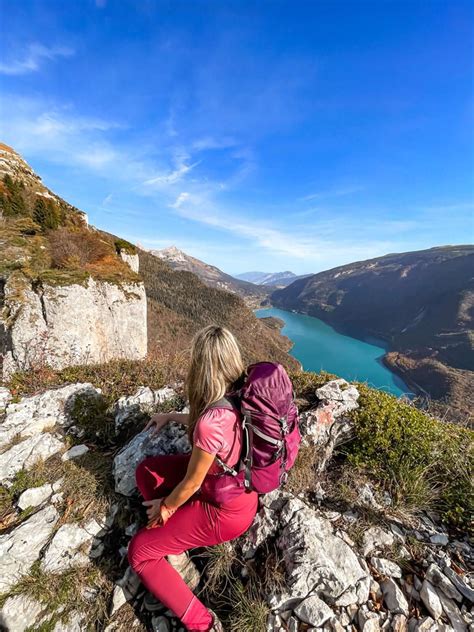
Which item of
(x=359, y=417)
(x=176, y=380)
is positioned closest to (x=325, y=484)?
(x=359, y=417)

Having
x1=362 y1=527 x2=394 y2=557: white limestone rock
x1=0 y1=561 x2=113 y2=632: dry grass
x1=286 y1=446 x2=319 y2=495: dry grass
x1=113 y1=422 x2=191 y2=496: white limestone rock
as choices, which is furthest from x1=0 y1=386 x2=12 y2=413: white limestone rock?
x1=362 y1=527 x2=394 y2=557: white limestone rock

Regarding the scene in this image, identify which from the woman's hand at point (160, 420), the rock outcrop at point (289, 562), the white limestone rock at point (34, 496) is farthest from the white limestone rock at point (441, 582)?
the white limestone rock at point (34, 496)

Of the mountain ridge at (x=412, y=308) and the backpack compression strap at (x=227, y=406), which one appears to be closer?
the backpack compression strap at (x=227, y=406)

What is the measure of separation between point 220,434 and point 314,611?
1.38 meters

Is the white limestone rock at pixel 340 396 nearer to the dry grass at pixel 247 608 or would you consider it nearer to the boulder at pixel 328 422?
the boulder at pixel 328 422

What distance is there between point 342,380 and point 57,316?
27.5ft

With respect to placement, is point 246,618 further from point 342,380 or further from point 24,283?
point 24,283

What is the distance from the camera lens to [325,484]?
104 inches

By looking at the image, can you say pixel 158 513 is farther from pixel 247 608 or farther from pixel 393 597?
pixel 393 597

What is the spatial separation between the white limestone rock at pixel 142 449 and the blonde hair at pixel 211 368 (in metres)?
1.10

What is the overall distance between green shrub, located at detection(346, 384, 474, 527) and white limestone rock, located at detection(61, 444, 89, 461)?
3.00 metres

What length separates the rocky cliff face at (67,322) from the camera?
5.66 meters

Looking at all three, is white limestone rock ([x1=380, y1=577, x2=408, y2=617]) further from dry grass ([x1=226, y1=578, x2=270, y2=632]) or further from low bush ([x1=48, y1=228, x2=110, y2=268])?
low bush ([x1=48, y1=228, x2=110, y2=268])

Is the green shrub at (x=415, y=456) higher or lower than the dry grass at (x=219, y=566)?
higher
